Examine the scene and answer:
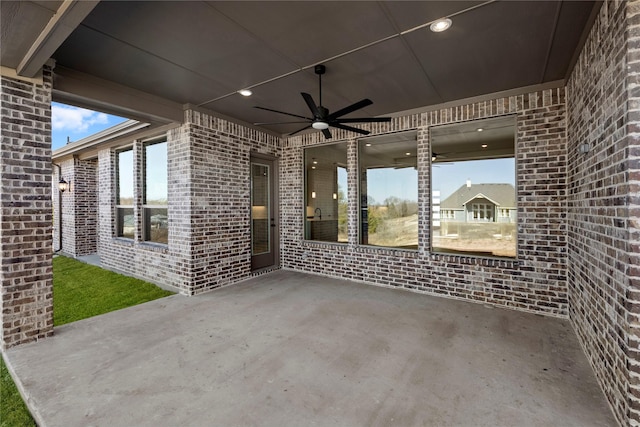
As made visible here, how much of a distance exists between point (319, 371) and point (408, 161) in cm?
382

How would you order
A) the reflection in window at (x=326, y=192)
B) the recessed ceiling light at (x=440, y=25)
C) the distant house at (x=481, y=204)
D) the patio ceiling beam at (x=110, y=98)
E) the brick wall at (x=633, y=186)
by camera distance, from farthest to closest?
the reflection in window at (x=326, y=192)
the distant house at (x=481, y=204)
the patio ceiling beam at (x=110, y=98)
the recessed ceiling light at (x=440, y=25)
the brick wall at (x=633, y=186)

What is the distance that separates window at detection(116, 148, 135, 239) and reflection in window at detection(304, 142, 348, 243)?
3757mm

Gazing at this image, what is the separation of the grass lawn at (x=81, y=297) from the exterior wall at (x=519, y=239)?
3691mm

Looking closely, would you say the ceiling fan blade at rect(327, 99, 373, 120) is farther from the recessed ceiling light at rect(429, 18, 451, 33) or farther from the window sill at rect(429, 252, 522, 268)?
the window sill at rect(429, 252, 522, 268)

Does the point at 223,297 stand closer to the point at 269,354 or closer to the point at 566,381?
the point at 269,354

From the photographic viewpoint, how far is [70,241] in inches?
323

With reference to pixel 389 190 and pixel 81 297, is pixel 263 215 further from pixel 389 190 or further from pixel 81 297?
pixel 81 297

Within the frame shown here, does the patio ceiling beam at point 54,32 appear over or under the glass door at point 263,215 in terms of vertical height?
over

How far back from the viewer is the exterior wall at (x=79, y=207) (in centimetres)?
801

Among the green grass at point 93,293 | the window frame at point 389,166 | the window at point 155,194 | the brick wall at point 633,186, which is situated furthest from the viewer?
the window at point 155,194

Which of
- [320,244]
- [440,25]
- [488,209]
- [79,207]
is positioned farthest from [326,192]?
[79,207]

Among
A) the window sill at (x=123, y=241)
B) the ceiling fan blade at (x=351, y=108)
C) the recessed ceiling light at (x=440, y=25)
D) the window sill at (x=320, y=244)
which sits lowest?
the window sill at (x=320, y=244)

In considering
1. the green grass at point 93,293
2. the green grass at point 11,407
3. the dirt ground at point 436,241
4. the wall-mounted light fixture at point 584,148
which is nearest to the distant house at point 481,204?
the dirt ground at point 436,241

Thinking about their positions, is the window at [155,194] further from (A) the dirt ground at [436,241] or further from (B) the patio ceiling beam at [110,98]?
(A) the dirt ground at [436,241]
